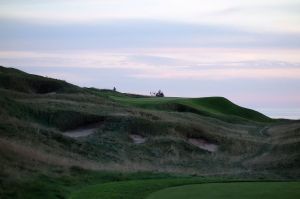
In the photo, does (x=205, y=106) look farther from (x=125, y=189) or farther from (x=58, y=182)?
(x=125, y=189)

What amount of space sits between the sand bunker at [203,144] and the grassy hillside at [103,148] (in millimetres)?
91

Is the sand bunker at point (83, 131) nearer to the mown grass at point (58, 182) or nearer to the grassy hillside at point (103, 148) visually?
the grassy hillside at point (103, 148)

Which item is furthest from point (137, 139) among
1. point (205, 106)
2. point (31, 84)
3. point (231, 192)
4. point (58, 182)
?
point (205, 106)

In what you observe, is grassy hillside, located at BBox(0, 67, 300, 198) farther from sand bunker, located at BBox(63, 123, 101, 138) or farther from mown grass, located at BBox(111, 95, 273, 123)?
mown grass, located at BBox(111, 95, 273, 123)

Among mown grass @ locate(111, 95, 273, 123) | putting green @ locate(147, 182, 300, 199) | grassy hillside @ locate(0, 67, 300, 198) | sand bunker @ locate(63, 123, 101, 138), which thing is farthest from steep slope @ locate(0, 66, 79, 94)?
putting green @ locate(147, 182, 300, 199)

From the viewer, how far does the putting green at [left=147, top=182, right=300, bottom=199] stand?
17.5 meters

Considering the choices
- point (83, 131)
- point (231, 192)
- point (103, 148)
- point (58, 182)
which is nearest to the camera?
point (231, 192)

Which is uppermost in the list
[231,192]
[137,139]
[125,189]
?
[137,139]

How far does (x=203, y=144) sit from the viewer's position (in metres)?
43.1

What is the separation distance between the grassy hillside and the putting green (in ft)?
6.74

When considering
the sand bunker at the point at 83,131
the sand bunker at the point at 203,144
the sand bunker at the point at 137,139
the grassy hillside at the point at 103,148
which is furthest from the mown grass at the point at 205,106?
the sand bunker at the point at 137,139

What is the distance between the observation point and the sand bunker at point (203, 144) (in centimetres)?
4141

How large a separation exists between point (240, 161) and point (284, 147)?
10.3 ft

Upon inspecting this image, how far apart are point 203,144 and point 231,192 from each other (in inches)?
972
